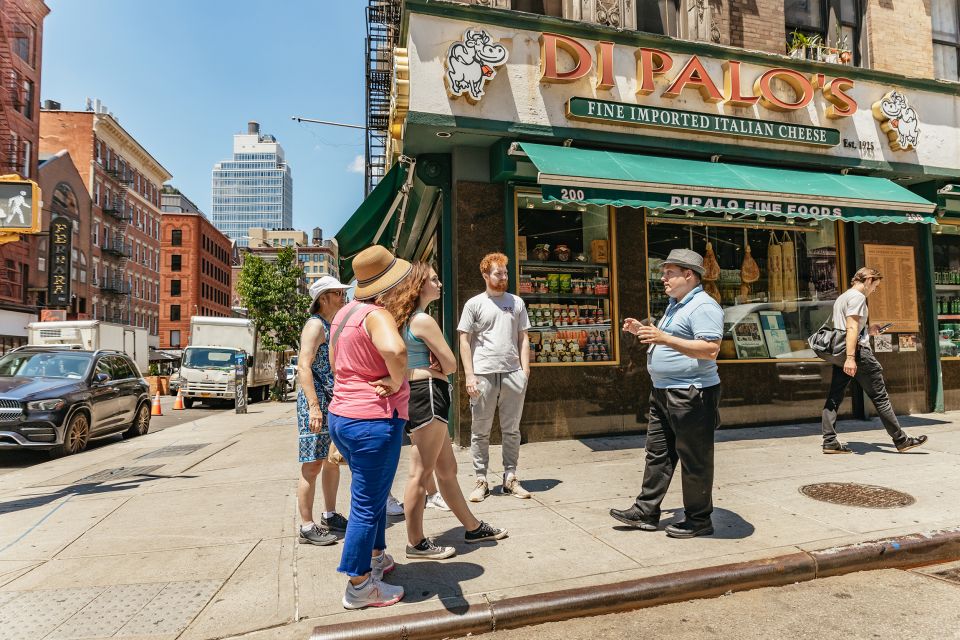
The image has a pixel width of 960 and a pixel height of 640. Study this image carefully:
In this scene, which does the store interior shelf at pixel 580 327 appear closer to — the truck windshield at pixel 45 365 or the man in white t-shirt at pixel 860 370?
the man in white t-shirt at pixel 860 370

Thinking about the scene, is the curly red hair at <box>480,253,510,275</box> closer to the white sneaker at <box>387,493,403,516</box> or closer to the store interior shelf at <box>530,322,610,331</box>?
the white sneaker at <box>387,493,403,516</box>

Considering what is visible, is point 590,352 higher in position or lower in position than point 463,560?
higher

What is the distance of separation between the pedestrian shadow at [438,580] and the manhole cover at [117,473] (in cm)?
523

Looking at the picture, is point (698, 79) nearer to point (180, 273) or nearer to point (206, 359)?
point (206, 359)

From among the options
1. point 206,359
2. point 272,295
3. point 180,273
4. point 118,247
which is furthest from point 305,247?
point 206,359

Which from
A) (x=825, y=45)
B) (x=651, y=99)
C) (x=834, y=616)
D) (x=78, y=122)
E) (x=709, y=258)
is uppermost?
(x=78, y=122)

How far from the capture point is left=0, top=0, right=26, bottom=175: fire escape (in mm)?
33688

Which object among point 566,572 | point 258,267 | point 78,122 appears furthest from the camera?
point 78,122

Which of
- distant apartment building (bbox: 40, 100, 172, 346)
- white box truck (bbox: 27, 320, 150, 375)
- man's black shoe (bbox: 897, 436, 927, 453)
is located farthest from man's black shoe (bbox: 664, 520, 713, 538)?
distant apartment building (bbox: 40, 100, 172, 346)

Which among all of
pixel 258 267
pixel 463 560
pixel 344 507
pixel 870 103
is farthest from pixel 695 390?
pixel 258 267

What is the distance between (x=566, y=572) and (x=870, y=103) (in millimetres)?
9345

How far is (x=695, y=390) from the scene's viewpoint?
4.02 meters

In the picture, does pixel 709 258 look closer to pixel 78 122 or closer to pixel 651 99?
pixel 651 99

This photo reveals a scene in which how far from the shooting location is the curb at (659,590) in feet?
9.85
